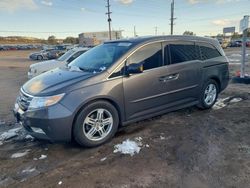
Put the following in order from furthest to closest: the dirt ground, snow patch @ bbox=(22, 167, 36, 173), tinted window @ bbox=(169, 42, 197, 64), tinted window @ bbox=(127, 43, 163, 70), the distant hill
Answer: the distant hill, tinted window @ bbox=(169, 42, 197, 64), tinted window @ bbox=(127, 43, 163, 70), snow patch @ bbox=(22, 167, 36, 173), the dirt ground

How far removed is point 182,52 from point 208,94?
4.51 ft

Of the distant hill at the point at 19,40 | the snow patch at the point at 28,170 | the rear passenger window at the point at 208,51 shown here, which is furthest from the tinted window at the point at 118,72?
the distant hill at the point at 19,40

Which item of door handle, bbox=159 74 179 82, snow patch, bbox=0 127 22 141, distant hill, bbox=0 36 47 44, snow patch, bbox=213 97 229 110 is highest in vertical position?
distant hill, bbox=0 36 47 44

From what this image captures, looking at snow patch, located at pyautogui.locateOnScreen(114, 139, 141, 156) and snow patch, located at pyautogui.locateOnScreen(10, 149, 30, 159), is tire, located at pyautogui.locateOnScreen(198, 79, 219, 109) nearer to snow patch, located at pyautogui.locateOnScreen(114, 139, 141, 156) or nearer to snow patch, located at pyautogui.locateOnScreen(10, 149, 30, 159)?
snow patch, located at pyautogui.locateOnScreen(114, 139, 141, 156)

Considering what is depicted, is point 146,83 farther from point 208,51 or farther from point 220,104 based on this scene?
point 220,104

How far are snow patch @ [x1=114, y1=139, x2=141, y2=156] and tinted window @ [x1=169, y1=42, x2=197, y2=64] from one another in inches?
71.5

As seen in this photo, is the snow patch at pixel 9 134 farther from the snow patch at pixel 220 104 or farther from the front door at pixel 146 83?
the snow patch at pixel 220 104

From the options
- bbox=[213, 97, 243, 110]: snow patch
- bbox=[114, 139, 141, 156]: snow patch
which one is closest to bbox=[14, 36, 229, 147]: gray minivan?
bbox=[114, 139, 141, 156]: snow patch

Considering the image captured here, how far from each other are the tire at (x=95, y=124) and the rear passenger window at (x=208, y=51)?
2.67 meters

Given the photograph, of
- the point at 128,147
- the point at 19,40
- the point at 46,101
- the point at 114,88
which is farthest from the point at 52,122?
the point at 19,40

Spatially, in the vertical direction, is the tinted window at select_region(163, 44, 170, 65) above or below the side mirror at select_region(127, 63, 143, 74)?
above

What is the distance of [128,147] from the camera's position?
373 centimetres

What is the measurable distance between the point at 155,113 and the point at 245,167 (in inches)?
71.3

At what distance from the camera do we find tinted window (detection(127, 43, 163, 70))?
4189mm
